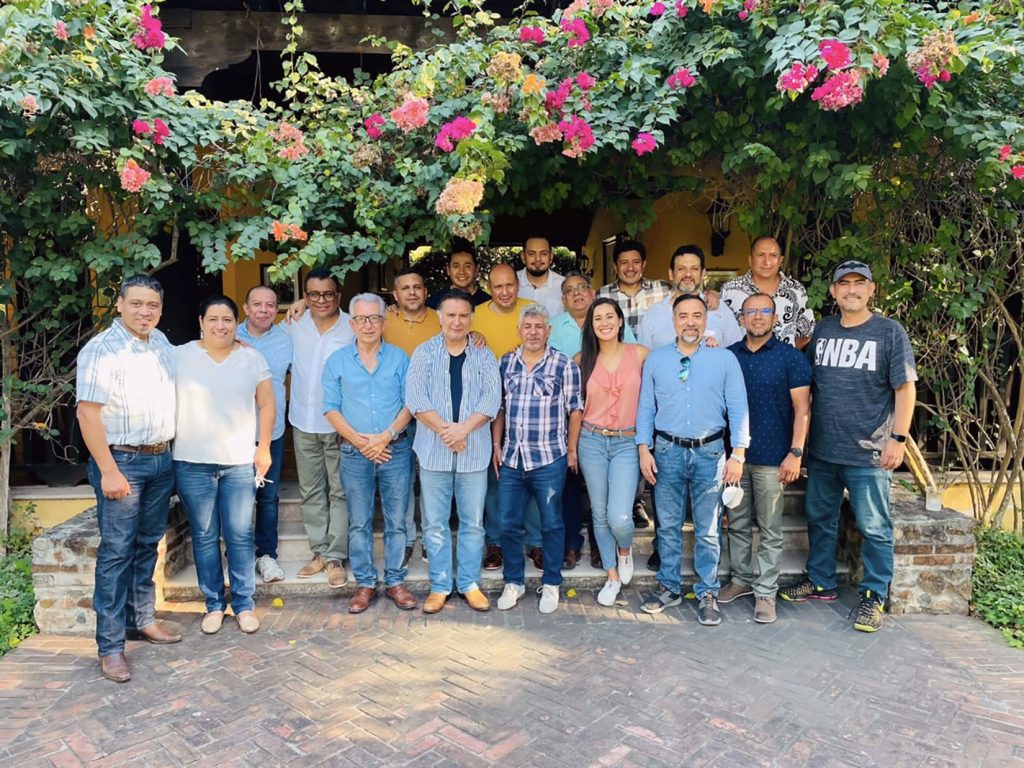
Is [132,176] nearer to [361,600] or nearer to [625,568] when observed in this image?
[361,600]

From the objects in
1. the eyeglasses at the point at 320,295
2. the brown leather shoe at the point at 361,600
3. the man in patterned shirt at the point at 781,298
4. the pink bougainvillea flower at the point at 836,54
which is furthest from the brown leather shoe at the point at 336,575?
the pink bougainvillea flower at the point at 836,54

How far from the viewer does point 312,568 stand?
4.58m

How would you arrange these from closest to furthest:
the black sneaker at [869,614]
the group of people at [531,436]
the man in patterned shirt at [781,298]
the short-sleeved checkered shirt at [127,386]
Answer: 1. the short-sleeved checkered shirt at [127,386]
2. the group of people at [531,436]
3. the black sneaker at [869,614]
4. the man in patterned shirt at [781,298]

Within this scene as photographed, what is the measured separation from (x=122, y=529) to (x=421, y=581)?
1.81 metres

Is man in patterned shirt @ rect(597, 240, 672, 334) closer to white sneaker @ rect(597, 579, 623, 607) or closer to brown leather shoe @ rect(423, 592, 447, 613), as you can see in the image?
white sneaker @ rect(597, 579, 623, 607)

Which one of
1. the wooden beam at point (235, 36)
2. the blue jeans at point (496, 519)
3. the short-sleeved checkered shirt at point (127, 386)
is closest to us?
the short-sleeved checkered shirt at point (127, 386)

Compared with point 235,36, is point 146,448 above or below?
below

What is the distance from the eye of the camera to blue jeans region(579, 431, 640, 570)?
13.7 feet

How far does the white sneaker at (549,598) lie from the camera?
4.23 meters

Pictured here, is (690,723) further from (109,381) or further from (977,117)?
(977,117)

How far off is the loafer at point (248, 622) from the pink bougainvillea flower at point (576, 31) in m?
4.00

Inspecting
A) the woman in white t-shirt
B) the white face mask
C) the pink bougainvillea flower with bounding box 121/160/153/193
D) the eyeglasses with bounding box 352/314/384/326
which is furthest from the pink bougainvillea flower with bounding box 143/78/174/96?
the white face mask

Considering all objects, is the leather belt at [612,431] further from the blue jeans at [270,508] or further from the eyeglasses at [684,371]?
the blue jeans at [270,508]

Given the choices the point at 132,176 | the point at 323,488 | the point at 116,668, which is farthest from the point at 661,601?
the point at 132,176
